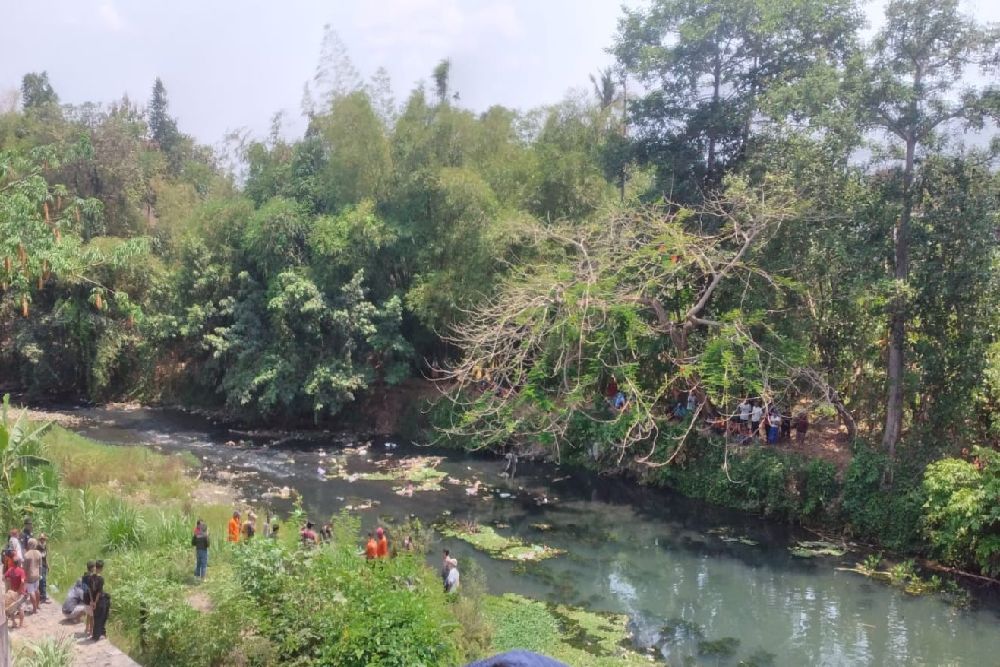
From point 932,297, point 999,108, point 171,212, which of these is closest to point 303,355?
point 171,212

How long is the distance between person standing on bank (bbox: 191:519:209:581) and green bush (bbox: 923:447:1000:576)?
1192 centimetres

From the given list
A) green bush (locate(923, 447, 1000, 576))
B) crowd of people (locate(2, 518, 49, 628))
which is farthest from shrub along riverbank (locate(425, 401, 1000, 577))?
crowd of people (locate(2, 518, 49, 628))

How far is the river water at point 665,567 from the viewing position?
12156 millimetres

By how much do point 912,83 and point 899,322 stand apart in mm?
4556

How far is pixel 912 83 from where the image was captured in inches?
593

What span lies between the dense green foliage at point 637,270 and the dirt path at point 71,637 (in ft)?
23.7

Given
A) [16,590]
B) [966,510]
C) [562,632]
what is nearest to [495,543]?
[562,632]

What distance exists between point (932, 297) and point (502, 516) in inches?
380

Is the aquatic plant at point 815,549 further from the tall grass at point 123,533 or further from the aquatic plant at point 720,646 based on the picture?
the tall grass at point 123,533

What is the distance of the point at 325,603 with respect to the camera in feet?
29.2

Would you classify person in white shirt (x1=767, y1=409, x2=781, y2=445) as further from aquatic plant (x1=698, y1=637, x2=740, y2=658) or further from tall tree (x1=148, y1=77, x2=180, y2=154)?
tall tree (x1=148, y1=77, x2=180, y2=154)

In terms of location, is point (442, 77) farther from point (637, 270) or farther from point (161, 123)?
point (161, 123)

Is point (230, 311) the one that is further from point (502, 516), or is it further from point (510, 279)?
point (502, 516)

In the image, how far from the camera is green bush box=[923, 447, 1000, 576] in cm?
1330
